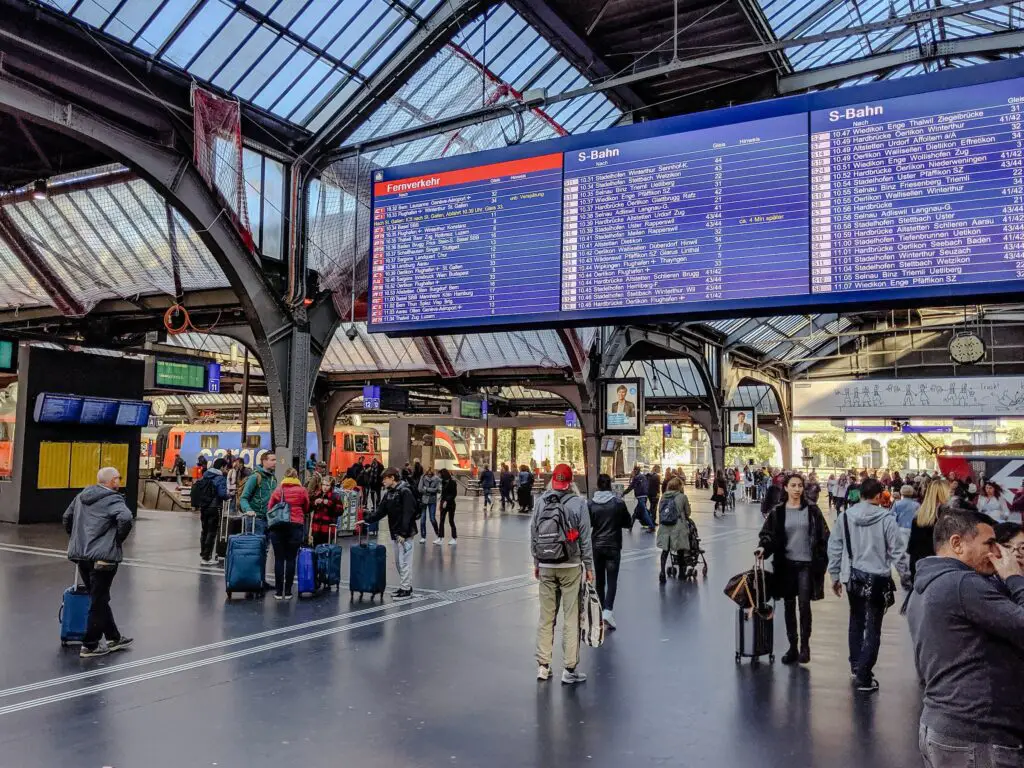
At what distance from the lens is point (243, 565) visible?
386 inches

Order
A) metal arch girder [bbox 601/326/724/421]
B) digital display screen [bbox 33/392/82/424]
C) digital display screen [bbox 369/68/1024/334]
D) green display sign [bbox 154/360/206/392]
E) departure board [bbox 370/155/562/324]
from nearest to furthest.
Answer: digital display screen [bbox 369/68/1024/334] → departure board [bbox 370/155/562/324] → digital display screen [bbox 33/392/82/424] → green display sign [bbox 154/360/206/392] → metal arch girder [bbox 601/326/724/421]

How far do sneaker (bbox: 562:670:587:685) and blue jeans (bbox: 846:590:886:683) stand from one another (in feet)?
7.24

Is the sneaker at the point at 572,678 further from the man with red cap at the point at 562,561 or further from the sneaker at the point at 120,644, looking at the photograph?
the sneaker at the point at 120,644

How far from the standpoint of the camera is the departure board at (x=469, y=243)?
913 centimetres

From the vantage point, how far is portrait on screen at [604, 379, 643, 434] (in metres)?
27.2

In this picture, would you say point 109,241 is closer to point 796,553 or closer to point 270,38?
point 270,38

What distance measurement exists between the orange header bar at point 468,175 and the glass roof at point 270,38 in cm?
392

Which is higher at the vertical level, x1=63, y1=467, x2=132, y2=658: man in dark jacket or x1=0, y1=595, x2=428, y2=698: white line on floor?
x1=63, y1=467, x2=132, y2=658: man in dark jacket

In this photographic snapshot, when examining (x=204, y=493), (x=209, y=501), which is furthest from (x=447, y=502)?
(x=204, y=493)

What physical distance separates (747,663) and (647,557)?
8.05 metres

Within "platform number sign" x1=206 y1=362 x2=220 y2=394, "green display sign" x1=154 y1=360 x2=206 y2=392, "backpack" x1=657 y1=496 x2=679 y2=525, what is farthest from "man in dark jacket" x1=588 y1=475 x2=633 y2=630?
"platform number sign" x1=206 y1=362 x2=220 y2=394

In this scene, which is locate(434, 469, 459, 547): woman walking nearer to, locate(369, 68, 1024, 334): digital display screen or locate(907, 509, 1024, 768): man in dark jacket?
locate(369, 68, 1024, 334): digital display screen

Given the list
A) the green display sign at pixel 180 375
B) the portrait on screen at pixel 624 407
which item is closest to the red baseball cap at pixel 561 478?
the green display sign at pixel 180 375

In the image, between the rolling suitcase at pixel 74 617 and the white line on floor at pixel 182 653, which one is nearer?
the white line on floor at pixel 182 653
